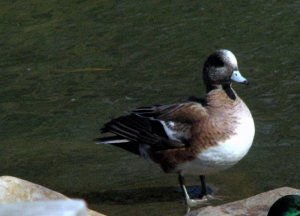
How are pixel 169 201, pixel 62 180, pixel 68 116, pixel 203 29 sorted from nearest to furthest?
1. pixel 169 201
2. pixel 62 180
3. pixel 68 116
4. pixel 203 29

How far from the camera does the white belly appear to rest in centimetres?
671

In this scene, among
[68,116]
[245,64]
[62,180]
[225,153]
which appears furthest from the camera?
[245,64]

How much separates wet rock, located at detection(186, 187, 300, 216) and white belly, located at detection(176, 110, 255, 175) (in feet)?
2.15

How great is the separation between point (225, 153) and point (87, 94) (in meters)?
2.86

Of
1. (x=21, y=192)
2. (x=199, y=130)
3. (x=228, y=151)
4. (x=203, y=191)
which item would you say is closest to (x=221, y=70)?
(x=199, y=130)

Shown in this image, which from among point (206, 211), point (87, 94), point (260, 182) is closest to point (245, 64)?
point (87, 94)

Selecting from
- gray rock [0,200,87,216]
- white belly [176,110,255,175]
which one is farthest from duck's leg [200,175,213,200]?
gray rock [0,200,87,216]

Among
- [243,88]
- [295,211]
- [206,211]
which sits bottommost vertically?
[243,88]

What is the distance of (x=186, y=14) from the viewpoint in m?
11.1

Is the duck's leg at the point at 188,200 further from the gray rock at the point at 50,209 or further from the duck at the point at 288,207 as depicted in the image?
the gray rock at the point at 50,209

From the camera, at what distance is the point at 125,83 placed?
9.48 meters

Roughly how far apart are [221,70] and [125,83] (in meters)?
2.53

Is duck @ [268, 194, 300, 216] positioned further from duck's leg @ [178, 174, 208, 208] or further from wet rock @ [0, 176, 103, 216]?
duck's leg @ [178, 174, 208, 208]

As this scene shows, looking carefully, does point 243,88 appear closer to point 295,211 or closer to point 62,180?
point 62,180
